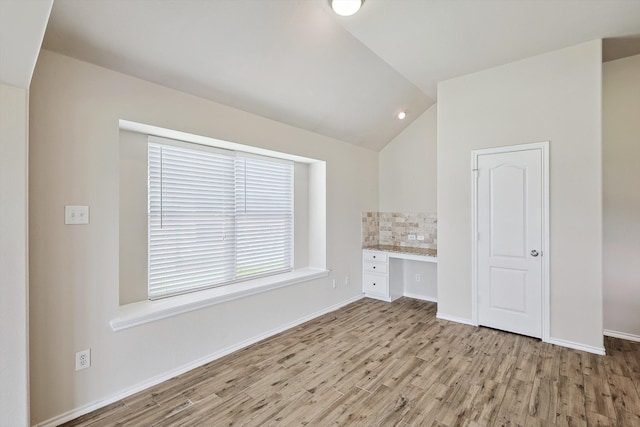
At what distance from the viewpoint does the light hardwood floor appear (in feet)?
6.79

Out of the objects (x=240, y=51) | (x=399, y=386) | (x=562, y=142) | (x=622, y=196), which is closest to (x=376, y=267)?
(x=399, y=386)

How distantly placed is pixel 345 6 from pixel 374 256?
3.41 m

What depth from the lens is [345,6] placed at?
2.34 metres

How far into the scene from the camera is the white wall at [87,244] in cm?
198

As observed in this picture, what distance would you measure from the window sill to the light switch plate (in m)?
0.78

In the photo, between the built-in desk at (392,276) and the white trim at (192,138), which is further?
the built-in desk at (392,276)

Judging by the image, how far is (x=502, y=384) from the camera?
2449 mm

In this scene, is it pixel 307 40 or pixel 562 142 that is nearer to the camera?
pixel 307 40

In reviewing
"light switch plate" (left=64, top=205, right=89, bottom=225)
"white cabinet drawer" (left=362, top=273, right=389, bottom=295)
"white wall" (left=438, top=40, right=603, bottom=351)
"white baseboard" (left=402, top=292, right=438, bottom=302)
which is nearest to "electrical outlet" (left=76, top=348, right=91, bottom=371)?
"light switch plate" (left=64, top=205, right=89, bottom=225)

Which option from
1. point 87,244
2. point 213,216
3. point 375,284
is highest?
point 213,216

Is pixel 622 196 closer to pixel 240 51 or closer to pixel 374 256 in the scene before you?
pixel 374 256

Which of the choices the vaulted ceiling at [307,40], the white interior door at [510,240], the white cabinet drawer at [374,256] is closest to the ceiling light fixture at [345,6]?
the vaulted ceiling at [307,40]

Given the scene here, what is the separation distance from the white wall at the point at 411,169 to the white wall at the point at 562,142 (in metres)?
1.02

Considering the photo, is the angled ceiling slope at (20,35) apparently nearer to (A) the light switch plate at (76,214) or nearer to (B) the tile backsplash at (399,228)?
(A) the light switch plate at (76,214)
